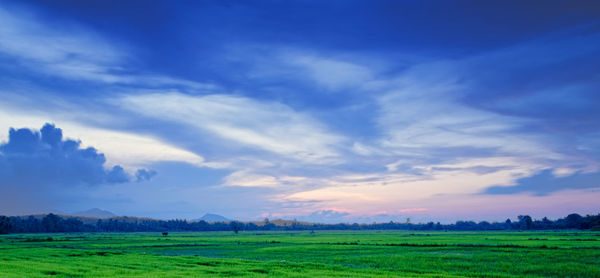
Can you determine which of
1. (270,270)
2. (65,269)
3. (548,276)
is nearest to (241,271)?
(270,270)

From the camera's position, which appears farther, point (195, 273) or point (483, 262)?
point (483, 262)

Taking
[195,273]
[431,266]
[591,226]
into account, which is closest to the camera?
[195,273]

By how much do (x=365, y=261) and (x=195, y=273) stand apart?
2095 centimetres

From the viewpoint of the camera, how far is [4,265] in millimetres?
35531

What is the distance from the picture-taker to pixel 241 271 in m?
32.2

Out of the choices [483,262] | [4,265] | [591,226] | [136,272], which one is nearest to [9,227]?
[4,265]

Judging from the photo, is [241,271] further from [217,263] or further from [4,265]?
[4,265]

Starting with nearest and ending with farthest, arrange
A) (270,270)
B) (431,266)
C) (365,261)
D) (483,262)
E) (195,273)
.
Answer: (195,273), (270,270), (431,266), (483,262), (365,261)

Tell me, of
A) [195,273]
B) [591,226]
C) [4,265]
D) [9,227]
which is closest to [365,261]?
[195,273]

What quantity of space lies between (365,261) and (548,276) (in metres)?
17.7

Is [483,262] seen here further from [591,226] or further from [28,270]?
[591,226]

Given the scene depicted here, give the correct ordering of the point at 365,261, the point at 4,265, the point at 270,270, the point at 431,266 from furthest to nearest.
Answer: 1. the point at 365,261
2. the point at 431,266
3. the point at 4,265
4. the point at 270,270

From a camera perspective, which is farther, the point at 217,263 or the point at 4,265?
the point at 217,263

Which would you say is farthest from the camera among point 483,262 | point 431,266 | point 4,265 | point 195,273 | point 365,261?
point 365,261
